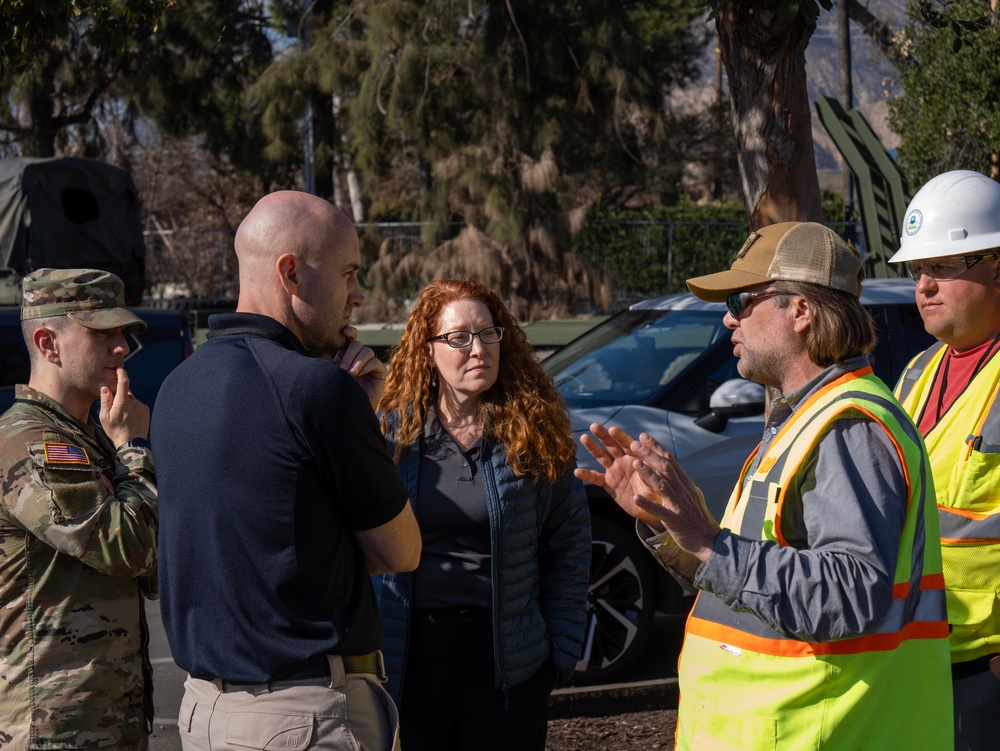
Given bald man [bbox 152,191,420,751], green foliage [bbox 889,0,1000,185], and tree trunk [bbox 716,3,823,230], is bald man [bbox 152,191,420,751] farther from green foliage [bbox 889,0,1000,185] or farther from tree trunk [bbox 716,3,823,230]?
green foliage [bbox 889,0,1000,185]

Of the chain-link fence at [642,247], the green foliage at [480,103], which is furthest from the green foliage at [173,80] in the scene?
the chain-link fence at [642,247]

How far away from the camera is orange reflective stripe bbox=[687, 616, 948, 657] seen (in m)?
2.41

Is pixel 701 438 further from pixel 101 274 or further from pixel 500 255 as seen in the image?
pixel 500 255

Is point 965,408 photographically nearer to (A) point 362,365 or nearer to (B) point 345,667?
(A) point 362,365

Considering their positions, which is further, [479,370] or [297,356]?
[479,370]

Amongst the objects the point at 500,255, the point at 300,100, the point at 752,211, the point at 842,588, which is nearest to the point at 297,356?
the point at 842,588

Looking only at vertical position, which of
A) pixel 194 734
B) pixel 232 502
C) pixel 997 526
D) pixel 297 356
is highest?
pixel 297 356

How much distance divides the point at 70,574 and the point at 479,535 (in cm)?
118

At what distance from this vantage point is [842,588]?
90.8 inches

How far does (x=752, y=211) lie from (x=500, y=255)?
15.0 meters

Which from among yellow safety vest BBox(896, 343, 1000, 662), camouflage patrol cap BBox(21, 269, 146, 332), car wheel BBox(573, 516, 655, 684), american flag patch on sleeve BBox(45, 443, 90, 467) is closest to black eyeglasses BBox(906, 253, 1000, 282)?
yellow safety vest BBox(896, 343, 1000, 662)

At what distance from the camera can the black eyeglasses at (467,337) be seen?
3855 mm

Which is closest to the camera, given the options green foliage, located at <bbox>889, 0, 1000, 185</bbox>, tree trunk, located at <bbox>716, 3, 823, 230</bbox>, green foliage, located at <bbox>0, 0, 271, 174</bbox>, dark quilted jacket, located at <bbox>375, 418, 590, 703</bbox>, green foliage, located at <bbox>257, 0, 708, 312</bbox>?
dark quilted jacket, located at <bbox>375, 418, 590, 703</bbox>

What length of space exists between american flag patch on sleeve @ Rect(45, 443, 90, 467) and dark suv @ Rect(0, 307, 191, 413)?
5.55 meters
